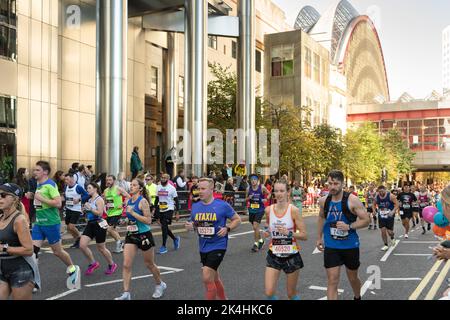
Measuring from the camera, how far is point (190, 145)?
28.3 metres

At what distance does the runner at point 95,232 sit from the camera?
9750mm

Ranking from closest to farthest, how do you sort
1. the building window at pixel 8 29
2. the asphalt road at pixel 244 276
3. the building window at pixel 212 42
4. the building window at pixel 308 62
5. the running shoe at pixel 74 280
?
1. the asphalt road at pixel 244 276
2. the running shoe at pixel 74 280
3. the building window at pixel 8 29
4. the building window at pixel 212 42
5. the building window at pixel 308 62

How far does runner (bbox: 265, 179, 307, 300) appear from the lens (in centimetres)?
654

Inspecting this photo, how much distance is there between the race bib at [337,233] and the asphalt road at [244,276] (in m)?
1.50

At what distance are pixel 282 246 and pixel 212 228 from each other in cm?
95

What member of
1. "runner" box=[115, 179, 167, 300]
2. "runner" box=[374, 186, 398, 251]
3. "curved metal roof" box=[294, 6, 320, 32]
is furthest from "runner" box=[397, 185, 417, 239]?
"curved metal roof" box=[294, 6, 320, 32]

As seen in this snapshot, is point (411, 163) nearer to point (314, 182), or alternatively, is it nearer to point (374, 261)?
point (314, 182)

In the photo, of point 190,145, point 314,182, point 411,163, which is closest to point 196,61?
point 190,145

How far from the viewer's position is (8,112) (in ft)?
68.4

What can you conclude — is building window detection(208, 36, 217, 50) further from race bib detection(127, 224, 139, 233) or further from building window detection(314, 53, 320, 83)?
race bib detection(127, 224, 139, 233)

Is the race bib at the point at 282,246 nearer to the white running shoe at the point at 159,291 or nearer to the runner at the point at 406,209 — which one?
the white running shoe at the point at 159,291

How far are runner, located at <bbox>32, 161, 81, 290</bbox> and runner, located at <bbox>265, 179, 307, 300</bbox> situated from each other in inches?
142

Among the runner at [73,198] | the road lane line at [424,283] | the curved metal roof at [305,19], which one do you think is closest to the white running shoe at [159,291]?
the road lane line at [424,283]
